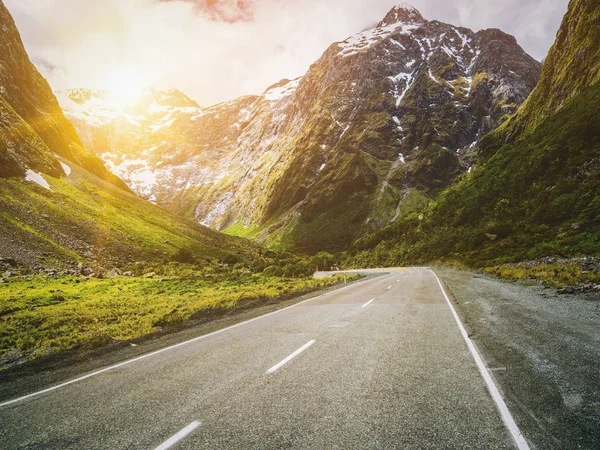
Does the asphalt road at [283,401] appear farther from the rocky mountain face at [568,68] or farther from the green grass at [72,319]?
the rocky mountain face at [568,68]

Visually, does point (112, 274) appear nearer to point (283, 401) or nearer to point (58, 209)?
point (58, 209)

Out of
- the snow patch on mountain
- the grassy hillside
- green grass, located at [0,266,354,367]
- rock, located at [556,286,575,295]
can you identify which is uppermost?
the snow patch on mountain

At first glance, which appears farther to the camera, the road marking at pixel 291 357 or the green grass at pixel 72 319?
the green grass at pixel 72 319

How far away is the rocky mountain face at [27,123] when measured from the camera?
7869 cm

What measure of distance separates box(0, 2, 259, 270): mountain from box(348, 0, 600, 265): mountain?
5468 centimetres

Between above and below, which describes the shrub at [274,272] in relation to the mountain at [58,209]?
below

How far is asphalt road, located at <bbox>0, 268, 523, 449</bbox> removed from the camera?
387 cm

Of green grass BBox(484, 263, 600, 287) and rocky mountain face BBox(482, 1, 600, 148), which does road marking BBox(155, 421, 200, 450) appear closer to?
green grass BBox(484, 263, 600, 287)

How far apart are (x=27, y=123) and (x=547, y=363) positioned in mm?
135783

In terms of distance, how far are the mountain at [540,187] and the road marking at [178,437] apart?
31.2 m

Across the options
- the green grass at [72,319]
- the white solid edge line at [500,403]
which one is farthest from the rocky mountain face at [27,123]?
the white solid edge line at [500,403]

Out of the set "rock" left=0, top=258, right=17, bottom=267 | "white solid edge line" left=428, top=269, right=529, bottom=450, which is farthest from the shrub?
"white solid edge line" left=428, top=269, right=529, bottom=450

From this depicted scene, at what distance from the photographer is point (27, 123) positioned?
9731cm

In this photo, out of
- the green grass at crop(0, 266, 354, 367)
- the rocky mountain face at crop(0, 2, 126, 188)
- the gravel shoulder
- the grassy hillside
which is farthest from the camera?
the rocky mountain face at crop(0, 2, 126, 188)
